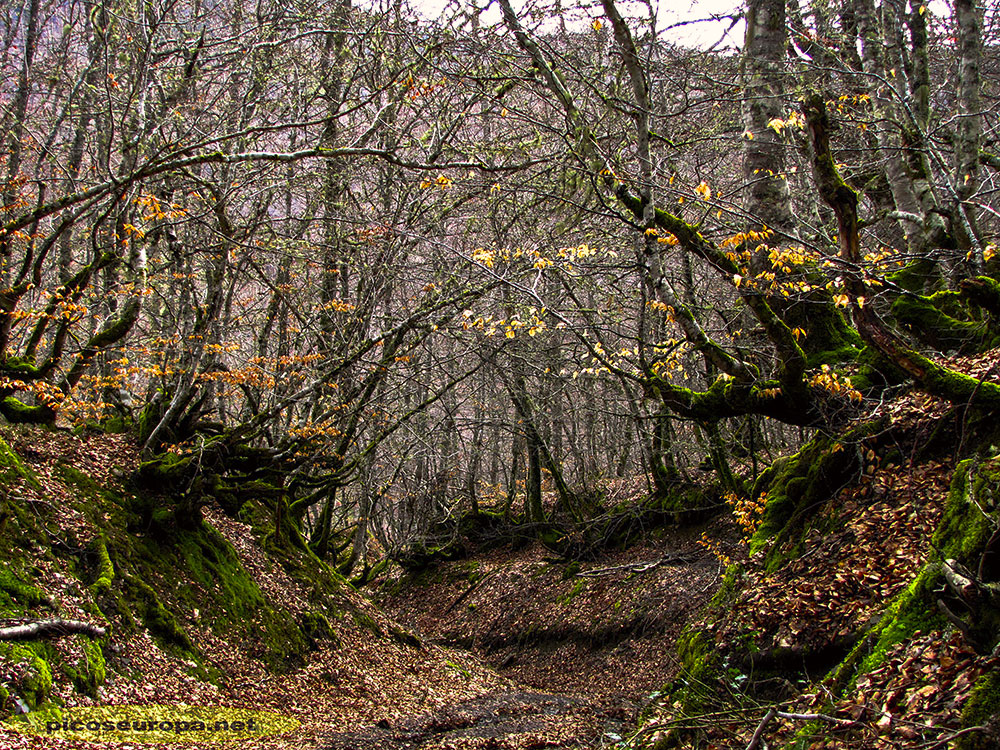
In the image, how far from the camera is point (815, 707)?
376 centimetres

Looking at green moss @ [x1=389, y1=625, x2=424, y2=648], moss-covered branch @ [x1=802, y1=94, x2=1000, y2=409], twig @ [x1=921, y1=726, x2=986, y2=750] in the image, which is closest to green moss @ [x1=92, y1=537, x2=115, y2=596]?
green moss @ [x1=389, y1=625, x2=424, y2=648]

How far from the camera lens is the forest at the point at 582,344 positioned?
15.7ft

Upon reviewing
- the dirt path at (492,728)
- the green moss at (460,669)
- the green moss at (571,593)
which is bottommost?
the green moss at (460,669)

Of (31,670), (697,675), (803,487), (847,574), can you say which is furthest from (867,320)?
(31,670)

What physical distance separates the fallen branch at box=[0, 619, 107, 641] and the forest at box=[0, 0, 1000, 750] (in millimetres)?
34

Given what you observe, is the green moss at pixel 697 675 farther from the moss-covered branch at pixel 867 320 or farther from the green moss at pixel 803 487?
the moss-covered branch at pixel 867 320

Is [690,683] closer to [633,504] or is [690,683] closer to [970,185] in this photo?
[970,185]

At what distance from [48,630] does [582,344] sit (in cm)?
747

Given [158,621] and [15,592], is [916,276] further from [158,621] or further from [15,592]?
[15,592]

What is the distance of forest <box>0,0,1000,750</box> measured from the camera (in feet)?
15.7

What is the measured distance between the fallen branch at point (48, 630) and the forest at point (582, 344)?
3 centimetres

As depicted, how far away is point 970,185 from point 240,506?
11419 millimetres

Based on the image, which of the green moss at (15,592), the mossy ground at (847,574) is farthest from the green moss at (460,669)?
the green moss at (15,592)

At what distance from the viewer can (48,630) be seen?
17.8 feet
